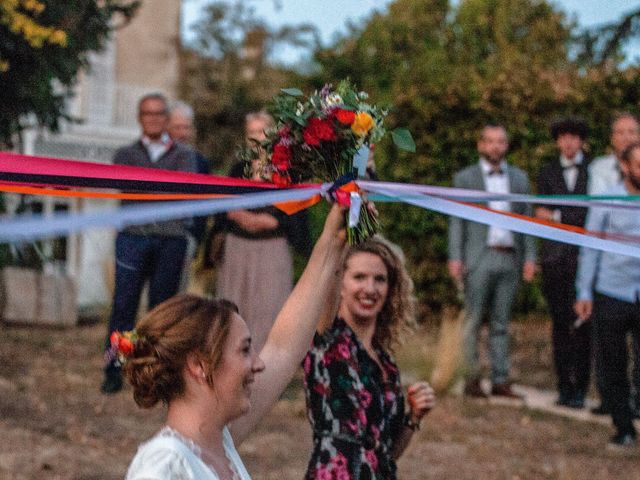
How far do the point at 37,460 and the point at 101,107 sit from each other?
16.4 meters

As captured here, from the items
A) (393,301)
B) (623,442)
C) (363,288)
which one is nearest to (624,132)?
(623,442)

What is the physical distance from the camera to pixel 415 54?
2206cm

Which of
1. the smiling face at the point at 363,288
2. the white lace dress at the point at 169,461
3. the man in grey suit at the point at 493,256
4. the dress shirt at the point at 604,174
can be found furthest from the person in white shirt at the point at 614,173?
the white lace dress at the point at 169,461

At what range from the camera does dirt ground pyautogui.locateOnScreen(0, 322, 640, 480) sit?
20.6 ft

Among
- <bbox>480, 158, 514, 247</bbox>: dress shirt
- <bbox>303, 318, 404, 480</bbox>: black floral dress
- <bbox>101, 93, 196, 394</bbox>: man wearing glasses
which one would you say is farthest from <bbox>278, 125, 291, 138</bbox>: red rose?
<bbox>480, 158, 514, 247</bbox>: dress shirt

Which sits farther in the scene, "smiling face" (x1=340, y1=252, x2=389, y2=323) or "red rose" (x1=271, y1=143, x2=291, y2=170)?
"smiling face" (x1=340, y1=252, x2=389, y2=323)

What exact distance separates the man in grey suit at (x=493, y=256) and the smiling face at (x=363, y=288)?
4458mm

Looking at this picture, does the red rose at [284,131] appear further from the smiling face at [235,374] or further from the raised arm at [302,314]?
the smiling face at [235,374]

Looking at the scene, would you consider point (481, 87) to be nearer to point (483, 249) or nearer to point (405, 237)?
point (405, 237)

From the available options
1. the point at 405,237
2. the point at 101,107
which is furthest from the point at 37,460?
the point at 101,107

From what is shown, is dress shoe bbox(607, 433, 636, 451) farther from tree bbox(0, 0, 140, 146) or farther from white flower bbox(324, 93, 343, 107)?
tree bbox(0, 0, 140, 146)

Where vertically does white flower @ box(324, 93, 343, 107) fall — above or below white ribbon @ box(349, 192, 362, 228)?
above

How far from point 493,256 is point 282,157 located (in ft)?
18.3

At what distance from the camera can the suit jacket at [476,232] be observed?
27.8 ft
